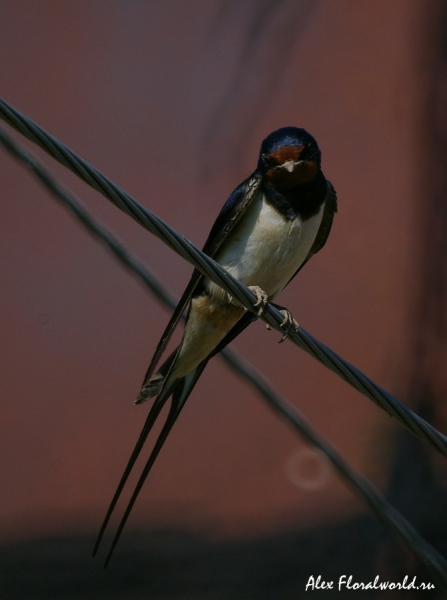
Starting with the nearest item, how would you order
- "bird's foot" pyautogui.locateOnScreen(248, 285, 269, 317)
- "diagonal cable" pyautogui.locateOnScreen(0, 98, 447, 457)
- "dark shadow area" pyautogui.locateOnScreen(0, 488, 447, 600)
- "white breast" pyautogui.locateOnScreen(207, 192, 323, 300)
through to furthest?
"diagonal cable" pyautogui.locateOnScreen(0, 98, 447, 457)
"bird's foot" pyautogui.locateOnScreen(248, 285, 269, 317)
"white breast" pyautogui.locateOnScreen(207, 192, 323, 300)
"dark shadow area" pyautogui.locateOnScreen(0, 488, 447, 600)

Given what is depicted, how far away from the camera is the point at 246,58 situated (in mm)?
3803

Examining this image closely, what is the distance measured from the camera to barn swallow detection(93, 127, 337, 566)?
2.08m

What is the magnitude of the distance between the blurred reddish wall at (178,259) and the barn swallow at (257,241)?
3.68 feet

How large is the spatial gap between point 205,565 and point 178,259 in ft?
4.30

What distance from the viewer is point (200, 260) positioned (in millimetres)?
1515

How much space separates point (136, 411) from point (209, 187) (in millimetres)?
1046

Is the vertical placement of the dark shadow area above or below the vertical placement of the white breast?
below

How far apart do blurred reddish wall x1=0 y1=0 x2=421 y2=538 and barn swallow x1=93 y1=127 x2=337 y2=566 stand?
1122mm

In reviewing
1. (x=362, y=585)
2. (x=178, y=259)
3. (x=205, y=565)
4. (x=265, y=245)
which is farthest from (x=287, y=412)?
(x=362, y=585)

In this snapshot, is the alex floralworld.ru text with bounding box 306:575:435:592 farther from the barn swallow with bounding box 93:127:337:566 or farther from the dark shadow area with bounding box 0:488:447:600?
the barn swallow with bounding box 93:127:337:566

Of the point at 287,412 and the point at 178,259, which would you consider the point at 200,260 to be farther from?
the point at 178,259

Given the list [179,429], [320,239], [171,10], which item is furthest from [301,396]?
[171,10]

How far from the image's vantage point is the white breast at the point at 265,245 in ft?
6.83

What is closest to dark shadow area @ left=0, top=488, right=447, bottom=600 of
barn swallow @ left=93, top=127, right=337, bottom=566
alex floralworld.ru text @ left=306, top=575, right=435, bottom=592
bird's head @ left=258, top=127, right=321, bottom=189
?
alex floralworld.ru text @ left=306, top=575, right=435, bottom=592
